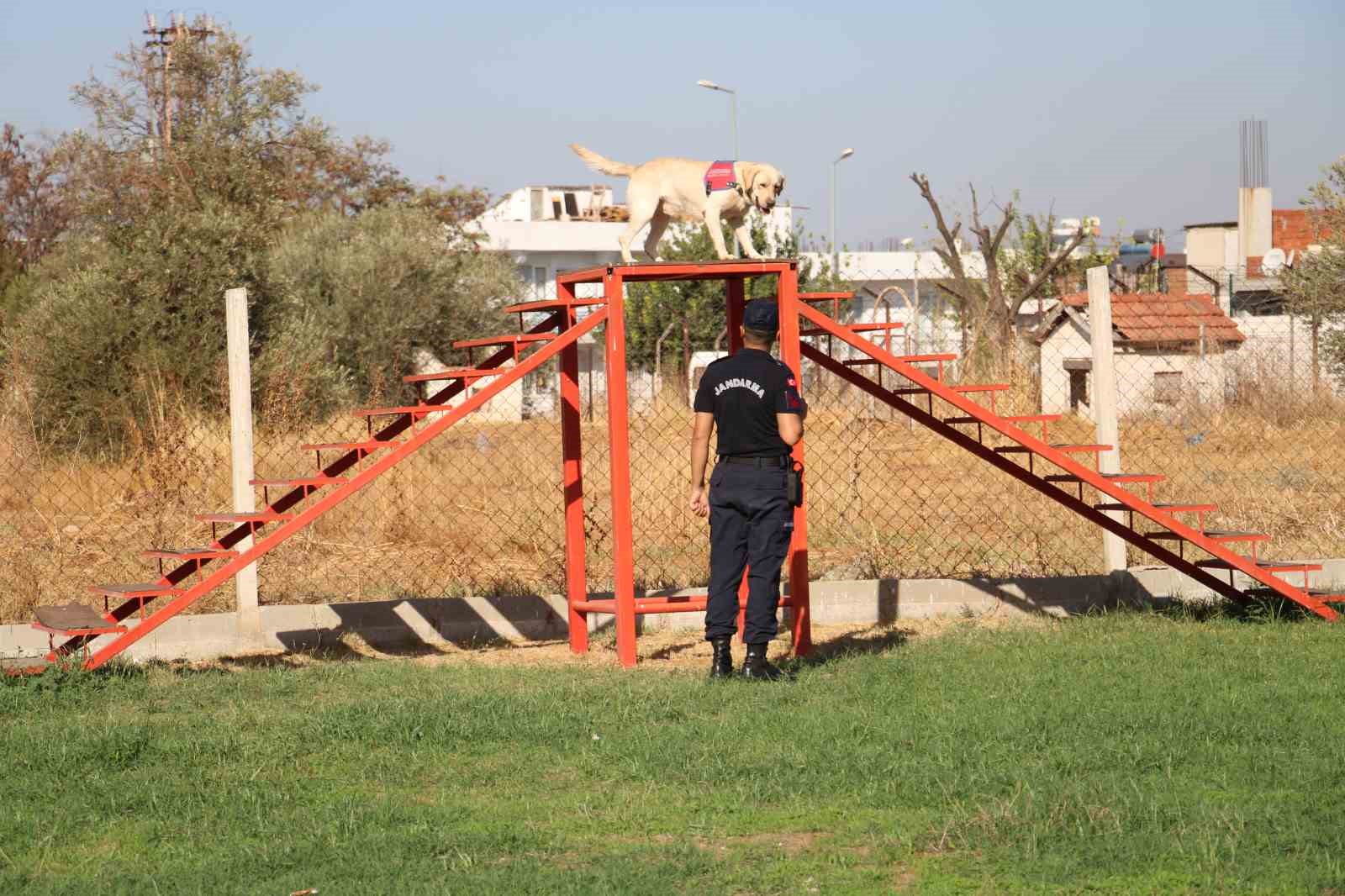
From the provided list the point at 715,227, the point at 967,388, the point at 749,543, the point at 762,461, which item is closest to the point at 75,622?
the point at 749,543

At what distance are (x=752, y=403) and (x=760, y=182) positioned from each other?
1.98 meters

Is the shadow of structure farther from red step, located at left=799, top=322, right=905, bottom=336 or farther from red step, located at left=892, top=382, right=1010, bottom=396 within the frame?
red step, located at left=892, top=382, right=1010, bottom=396

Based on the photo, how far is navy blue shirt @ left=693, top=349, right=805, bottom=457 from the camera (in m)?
7.95

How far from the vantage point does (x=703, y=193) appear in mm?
9367

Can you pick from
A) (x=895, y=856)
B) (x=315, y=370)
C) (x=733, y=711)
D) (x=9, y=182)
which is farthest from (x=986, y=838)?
(x=9, y=182)

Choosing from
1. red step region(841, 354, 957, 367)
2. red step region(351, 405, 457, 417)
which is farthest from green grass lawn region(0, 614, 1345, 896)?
red step region(841, 354, 957, 367)

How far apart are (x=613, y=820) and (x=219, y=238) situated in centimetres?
1868

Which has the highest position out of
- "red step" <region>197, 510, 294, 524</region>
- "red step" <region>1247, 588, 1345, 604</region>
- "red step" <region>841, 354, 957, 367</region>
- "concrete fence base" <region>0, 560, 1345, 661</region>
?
"red step" <region>841, 354, 957, 367</region>

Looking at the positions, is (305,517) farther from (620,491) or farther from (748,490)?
(748,490)

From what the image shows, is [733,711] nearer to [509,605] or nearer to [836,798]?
[836,798]

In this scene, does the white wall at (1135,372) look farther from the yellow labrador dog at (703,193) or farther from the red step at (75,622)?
the red step at (75,622)

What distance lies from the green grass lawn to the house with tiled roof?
1603 cm

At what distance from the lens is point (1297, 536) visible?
1231 centimetres

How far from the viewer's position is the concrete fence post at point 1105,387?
1042 centimetres
